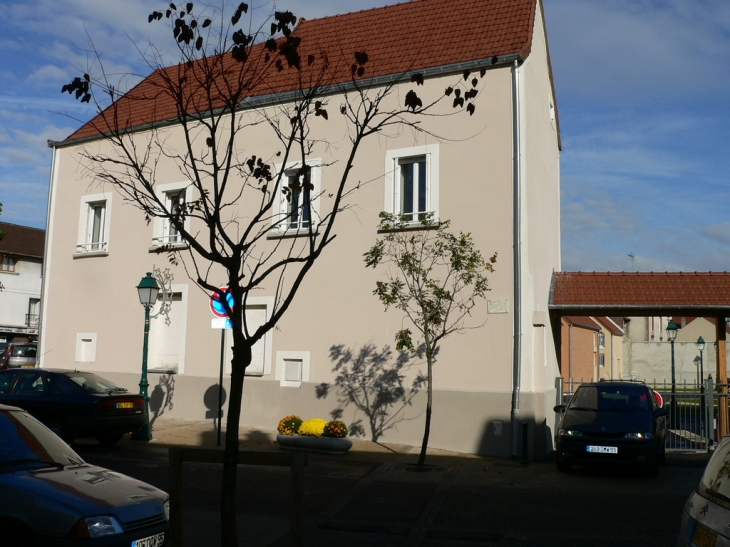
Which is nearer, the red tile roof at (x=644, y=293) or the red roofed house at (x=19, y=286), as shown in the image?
the red tile roof at (x=644, y=293)

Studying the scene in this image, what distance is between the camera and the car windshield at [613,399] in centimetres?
1427

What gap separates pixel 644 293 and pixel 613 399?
3.17 meters

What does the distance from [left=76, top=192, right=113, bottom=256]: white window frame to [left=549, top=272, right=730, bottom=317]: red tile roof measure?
11521 mm

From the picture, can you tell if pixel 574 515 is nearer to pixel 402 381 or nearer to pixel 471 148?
pixel 402 381

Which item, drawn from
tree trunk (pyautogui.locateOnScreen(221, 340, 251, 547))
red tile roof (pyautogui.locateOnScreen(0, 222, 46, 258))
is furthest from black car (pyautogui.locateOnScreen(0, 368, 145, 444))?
red tile roof (pyautogui.locateOnScreen(0, 222, 46, 258))

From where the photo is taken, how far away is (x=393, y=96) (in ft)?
54.4

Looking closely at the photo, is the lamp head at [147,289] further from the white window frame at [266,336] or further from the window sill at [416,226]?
the window sill at [416,226]

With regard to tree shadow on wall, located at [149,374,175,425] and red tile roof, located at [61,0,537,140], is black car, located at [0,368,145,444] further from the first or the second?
red tile roof, located at [61,0,537,140]

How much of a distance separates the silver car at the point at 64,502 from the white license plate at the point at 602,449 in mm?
8693

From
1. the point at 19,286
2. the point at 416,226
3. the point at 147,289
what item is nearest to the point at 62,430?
the point at 147,289

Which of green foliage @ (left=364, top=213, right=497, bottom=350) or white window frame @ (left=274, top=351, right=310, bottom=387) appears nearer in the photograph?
green foliage @ (left=364, top=213, right=497, bottom=350)

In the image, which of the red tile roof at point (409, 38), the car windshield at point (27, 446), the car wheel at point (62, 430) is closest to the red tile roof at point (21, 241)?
the red tile roof at point (409, 38)

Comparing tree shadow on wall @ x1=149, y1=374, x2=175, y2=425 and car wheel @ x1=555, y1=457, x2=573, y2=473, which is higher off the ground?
tree shadow on wall @ x1=149, y1=374, x2=175, y2=425

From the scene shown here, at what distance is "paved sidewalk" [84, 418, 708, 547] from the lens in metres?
8.54
